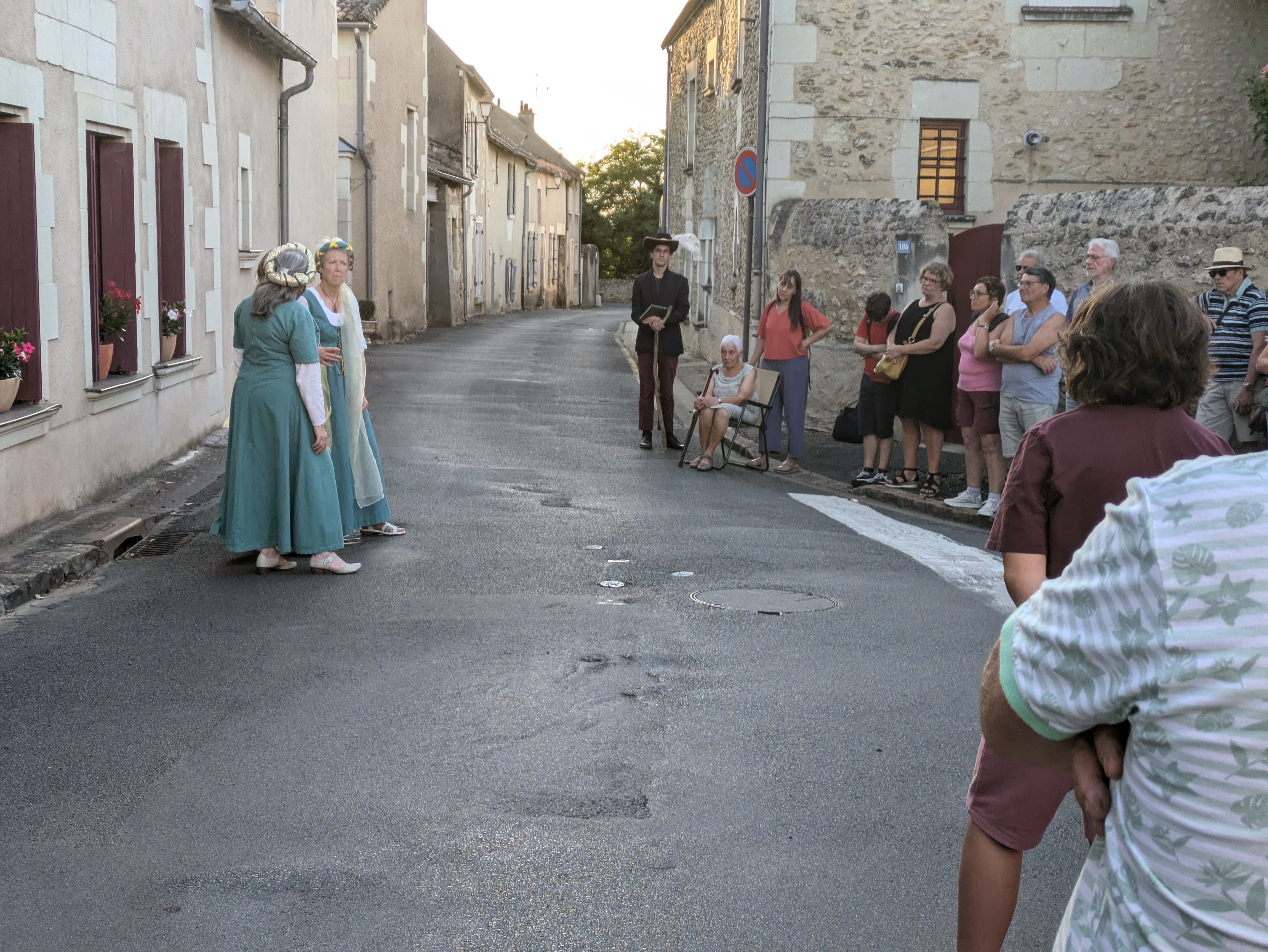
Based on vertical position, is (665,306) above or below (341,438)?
above

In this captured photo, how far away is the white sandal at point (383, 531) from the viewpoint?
28.7 feet

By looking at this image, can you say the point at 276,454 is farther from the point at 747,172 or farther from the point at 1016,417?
the point at 747,172

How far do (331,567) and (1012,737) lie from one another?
617cm

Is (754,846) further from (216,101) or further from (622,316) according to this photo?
(622,316)

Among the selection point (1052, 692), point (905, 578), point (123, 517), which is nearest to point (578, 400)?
point (123, 517)

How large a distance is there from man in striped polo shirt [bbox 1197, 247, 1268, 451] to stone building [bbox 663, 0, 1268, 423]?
8246 mm

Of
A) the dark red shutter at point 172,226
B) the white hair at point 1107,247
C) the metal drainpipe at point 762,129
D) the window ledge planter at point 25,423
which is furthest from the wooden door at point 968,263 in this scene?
the window ledge planter at point 25,423

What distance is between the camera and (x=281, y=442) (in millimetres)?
7484

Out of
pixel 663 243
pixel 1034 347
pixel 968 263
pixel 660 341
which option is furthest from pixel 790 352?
pixel 1034 347

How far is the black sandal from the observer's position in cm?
1123

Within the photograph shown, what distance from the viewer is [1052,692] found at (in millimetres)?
1677

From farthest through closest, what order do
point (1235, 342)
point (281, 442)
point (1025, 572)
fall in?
point (1235, 342) → point (281, 442) → point (1025, 572)

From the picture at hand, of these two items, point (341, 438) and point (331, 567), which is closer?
point (331, 567)

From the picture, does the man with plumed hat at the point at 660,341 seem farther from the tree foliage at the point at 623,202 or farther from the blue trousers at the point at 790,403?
the tree foliage at the point at 623,202
